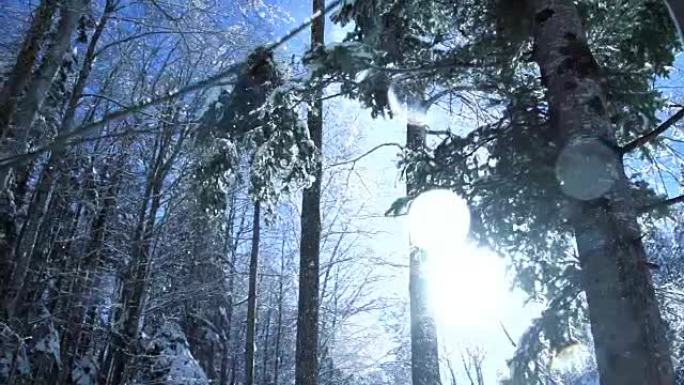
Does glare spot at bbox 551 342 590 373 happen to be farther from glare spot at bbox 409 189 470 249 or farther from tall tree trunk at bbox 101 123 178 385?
tall tree trunk at bbox 101 123 178 385

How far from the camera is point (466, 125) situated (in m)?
10.2

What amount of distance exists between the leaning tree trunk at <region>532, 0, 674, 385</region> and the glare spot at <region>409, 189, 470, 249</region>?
1490 mm

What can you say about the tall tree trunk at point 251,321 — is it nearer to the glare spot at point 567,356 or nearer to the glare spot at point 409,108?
the glare spot at point 409,108

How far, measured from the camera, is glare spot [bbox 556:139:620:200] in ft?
9.78

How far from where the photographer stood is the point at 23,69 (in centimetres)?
486

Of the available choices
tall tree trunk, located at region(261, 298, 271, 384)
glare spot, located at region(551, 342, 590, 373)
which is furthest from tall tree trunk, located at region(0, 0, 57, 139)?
tall tree trunk, located at region(261, 298, 271, 384)

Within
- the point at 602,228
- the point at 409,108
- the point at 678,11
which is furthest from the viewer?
the point at 409,108

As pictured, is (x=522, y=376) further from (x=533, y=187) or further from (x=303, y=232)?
(x=303, y=232)

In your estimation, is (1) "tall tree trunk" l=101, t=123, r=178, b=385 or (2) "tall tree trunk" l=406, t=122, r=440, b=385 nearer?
(2) "tall tree trunk" l=406, t=122, r=440, b=385

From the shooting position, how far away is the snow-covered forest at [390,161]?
9.86 ft

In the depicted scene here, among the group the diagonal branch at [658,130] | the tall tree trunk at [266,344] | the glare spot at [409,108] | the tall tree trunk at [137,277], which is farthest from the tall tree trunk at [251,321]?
the diagonal branch at [658,130]

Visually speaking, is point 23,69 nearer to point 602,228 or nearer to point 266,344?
point 602,228

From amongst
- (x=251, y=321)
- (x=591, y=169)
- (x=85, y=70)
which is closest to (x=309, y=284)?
(x=591, y=169)

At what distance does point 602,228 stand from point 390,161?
4848 millimetres
